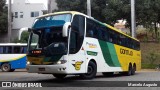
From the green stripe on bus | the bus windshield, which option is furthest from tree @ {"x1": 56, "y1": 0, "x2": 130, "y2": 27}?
the bus windshield

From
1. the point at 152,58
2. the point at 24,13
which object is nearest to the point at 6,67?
the point at 152,58

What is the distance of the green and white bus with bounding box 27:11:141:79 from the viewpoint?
15102mm

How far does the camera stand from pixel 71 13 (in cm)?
1587

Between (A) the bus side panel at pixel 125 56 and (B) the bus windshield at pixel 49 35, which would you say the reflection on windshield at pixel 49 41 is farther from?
(A) the bus side panel at pixel 125 56

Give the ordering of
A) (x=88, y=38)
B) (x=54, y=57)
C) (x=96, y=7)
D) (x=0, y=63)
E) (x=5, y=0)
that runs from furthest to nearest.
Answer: (x=5, y=0), (x=96, y=7), (x=0, y=63), (x=88, y=38), (x=54, y=57)

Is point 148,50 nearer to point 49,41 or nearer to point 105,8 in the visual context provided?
point 105,8

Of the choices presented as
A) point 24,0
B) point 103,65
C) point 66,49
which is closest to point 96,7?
point 24,0

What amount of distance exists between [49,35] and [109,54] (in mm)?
5403

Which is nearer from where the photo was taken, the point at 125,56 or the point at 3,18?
the point at 125,56

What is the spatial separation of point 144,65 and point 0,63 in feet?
55.2

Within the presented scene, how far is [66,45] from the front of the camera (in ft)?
49.9

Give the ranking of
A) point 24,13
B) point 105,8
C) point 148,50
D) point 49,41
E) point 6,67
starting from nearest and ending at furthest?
point 49,41
point 6,67
point 148,50
point 105,8
point 24,13

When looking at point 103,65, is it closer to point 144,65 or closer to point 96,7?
point 144,65

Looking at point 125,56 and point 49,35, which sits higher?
point 49,35
